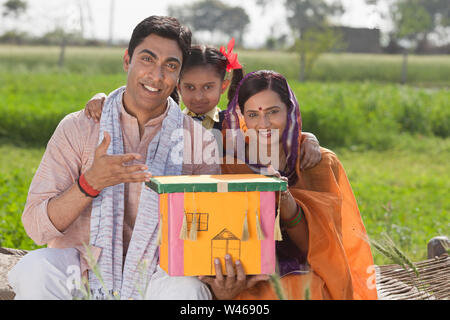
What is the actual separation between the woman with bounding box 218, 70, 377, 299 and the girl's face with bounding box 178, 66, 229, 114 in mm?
516

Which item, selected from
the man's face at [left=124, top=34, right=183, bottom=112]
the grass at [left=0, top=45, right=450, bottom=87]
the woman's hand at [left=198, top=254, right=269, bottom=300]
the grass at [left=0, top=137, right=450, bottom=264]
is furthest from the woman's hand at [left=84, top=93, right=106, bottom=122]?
the grass at [left=0, top=45, right=450, bottom=87]

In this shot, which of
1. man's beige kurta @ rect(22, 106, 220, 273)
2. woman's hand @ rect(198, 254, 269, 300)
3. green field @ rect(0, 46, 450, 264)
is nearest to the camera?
woman's hand @ rect(198, 254, 269, 300)

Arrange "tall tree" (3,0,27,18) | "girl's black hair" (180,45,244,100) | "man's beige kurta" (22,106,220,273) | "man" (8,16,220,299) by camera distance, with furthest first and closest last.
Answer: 1. "tall tree" (3,0,27,18)
2. "girl's black hair" (180,45,244,100)
3. "man's beige kurta" (22,106,220,273)
4. "man" (8,16,220,299)

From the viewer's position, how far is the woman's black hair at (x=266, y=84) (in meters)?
3.13

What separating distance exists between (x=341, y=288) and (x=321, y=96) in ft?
40.2

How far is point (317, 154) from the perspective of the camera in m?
3.15

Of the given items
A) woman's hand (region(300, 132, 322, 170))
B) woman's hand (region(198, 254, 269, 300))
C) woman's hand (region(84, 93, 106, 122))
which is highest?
woman's hand (region(84, 93, 106, 122))

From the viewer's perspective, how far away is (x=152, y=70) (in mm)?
2938

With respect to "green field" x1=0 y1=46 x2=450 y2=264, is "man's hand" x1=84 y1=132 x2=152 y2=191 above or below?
above

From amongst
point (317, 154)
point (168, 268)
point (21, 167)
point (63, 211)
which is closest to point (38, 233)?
point (63, 211)

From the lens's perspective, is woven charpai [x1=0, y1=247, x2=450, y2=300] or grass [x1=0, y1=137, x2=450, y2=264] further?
grass [x1=0, y1=137, x2=450, y2=264]

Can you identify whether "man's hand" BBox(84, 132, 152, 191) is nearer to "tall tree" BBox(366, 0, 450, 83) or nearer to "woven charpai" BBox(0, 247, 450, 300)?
"woven charpai" BBox(0, 247, 450, 300)

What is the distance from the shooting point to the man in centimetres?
266

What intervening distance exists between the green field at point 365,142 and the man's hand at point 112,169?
1161 mm
